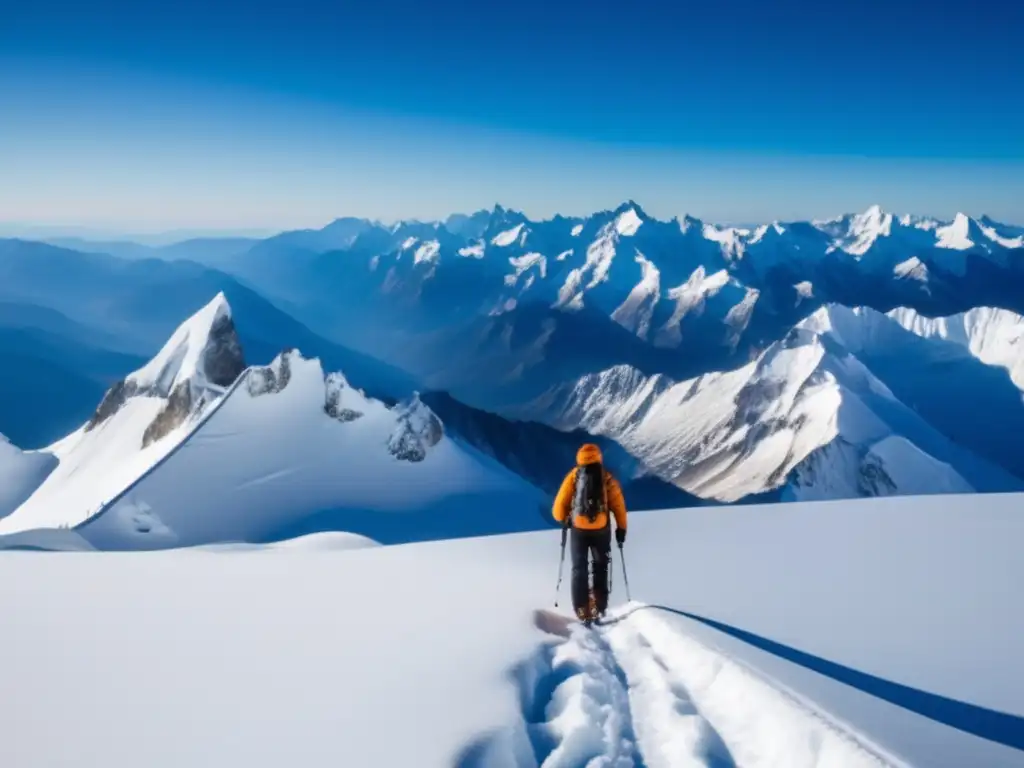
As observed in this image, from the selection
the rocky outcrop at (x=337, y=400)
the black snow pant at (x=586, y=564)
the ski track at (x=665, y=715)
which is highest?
the rocky outcrop at (x=337, y=400)

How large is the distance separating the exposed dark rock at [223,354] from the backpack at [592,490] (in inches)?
3165

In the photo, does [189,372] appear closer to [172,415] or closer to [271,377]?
[172,415]

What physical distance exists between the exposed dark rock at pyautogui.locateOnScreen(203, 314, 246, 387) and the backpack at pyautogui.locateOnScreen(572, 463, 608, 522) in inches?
3165

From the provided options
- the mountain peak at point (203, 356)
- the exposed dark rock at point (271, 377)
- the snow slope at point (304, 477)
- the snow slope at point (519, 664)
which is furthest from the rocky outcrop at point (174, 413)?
the snow slope at point (519, 664)

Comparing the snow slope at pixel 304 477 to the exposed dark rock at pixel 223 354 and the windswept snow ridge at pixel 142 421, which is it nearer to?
the windswept snow ridge at pixel 142 421

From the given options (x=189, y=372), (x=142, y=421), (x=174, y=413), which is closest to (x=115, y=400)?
(x=142, y=421)

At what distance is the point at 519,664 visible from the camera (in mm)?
7305

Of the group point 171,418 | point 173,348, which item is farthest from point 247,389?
point 173,348

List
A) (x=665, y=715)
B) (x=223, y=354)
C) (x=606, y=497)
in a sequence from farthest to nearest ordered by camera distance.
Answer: (x=223, y=354)
(x=606, y=497)
(x=665, y=715)

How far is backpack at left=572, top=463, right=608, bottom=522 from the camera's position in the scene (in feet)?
33.8

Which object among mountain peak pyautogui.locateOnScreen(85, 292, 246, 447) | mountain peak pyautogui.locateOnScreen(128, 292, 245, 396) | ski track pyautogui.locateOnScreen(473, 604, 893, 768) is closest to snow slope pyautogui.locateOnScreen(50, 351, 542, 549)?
mountain peak pyautogui.locateOnScreen(85, 292, 246, 447)

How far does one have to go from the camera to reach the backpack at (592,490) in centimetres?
1030

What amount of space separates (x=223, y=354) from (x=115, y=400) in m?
19.7

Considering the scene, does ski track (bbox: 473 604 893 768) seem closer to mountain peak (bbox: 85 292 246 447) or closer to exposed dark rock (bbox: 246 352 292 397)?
exposed dark rock (bbox: 246 352 292 397)
